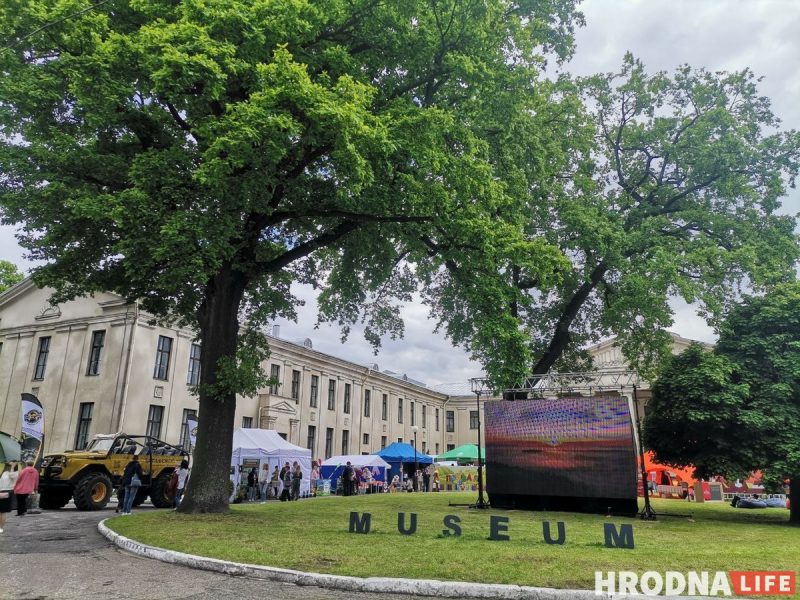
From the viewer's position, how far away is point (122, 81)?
12.4 m

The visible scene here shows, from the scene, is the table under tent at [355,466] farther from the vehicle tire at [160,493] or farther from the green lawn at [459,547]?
the green lawn at [459,547]

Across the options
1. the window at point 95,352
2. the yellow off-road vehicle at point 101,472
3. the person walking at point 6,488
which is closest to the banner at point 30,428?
the yellow off-road vehicle at point 101,472

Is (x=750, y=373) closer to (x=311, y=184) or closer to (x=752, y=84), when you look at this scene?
(x=752, y=84)

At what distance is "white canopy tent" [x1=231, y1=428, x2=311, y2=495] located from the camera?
2525 cm

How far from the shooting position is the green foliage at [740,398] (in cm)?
1709

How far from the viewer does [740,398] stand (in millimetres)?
17641

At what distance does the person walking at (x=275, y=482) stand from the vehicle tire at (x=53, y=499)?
9.98 metres

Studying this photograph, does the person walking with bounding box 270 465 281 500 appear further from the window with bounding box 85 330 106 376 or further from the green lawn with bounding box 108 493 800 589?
the green lawn with bounding box 108 493 800 589

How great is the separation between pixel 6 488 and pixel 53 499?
21.5ft

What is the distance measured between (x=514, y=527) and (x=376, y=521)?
3.27 meters

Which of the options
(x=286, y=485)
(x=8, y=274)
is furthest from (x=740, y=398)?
(x=8, y=274)

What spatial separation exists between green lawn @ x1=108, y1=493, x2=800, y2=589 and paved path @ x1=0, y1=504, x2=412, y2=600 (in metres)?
0.63

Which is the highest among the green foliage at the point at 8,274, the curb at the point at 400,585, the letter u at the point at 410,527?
the green foliage at the point at 8,274

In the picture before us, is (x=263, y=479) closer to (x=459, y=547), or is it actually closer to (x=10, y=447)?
(x=10, y=447)
